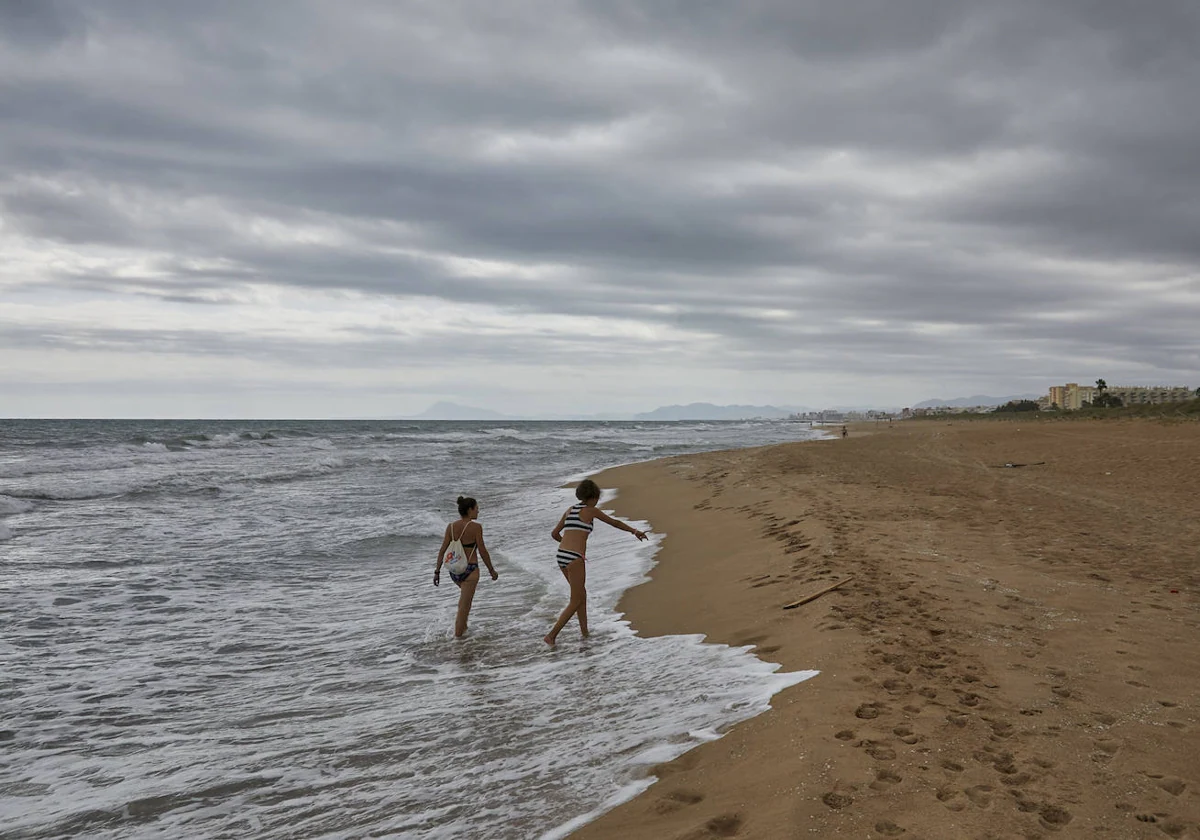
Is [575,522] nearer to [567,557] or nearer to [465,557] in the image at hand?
[567,557]

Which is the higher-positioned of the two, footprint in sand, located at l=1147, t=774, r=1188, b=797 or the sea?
footprint in sand, located at l=1147, t=774, r=1188, b=797

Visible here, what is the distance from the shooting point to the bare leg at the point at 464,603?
8398 mm

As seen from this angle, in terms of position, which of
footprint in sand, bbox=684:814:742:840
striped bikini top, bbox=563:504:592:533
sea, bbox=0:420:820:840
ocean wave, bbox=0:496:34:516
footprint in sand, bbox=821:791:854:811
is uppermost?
striped bikini top, bbox=563:504:592:533

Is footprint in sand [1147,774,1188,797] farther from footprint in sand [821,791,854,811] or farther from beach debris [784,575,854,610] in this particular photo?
beach debris [784,575,854,610]

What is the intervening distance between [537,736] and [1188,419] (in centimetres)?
4491

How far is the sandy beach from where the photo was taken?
367 cm

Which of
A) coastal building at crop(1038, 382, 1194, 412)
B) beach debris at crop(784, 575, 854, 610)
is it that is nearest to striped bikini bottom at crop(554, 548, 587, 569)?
beach debris at crop(784, 575, 854, 610)

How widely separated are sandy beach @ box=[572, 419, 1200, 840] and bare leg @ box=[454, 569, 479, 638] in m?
1.94

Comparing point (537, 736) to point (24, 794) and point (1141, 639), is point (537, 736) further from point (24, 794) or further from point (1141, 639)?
point (1141, 639)

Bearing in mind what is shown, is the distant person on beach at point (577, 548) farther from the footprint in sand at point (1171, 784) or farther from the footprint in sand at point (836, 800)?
the footprint in sand at point (1171, 784)

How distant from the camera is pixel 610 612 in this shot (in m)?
9.15

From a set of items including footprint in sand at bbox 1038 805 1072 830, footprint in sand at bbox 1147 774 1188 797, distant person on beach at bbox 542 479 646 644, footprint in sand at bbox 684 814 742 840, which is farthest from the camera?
distant person on beach at bbox 542 479 646 644

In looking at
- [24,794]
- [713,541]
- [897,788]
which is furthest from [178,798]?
[713,541]

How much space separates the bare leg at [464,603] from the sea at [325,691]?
0.75ft
